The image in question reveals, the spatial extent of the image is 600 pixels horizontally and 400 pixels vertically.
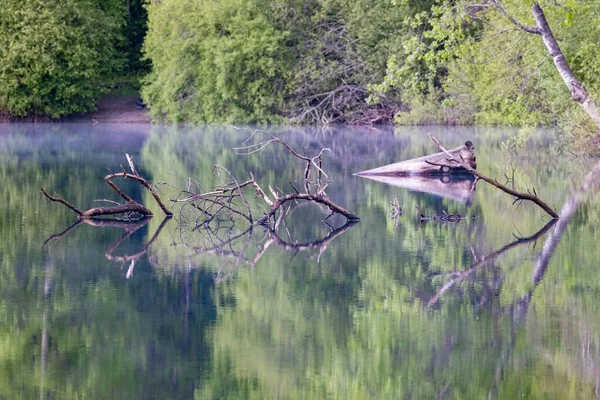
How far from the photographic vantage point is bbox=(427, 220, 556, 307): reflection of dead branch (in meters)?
9.09

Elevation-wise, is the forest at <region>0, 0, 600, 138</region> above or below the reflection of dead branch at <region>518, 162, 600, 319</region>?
above

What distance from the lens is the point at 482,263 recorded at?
10.4 meters

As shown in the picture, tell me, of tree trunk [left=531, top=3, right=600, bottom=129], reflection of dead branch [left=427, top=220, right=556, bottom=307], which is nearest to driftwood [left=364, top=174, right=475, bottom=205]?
tree trunk [left=531, top=3, right=600, bottom=129]

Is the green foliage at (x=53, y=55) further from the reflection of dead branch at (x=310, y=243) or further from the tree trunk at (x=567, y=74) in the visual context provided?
the reflection of dead branch at (x=310, y=243)

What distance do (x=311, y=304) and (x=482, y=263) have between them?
2.49m

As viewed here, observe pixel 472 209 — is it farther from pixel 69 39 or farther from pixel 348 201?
→ pixel 69 39

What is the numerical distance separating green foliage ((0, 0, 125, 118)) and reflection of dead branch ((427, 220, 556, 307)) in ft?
102

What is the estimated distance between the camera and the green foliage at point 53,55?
40.3 meters

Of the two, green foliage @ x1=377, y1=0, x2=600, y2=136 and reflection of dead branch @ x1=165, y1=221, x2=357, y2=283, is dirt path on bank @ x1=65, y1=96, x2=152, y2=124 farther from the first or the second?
reflection of dead branch @ x1=165, y1=221, x2=357, y2=283

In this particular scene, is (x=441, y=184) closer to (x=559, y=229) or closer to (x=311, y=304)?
(x=559, y=229)

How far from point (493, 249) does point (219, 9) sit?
28846mm

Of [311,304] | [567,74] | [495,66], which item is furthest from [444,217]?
[495,66]

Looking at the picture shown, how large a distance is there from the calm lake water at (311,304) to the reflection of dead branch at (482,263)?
0.04 meters

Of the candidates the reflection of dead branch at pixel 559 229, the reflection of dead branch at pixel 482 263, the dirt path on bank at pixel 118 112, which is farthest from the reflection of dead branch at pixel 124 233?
the dirt path on bank at pixel 118 112
